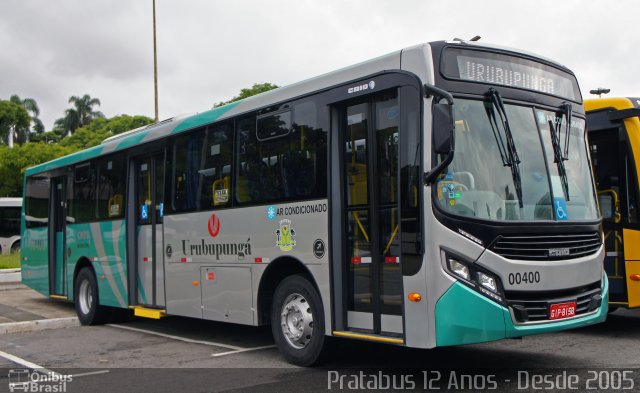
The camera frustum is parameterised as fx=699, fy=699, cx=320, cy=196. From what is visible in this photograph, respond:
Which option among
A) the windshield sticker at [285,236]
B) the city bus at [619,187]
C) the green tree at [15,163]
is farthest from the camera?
the green tree at [15,163]

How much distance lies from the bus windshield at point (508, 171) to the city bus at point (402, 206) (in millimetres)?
14

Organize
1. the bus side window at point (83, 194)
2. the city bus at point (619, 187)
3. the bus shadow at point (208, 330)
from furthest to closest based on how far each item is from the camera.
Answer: the bus side window at point (83, 194) < the bus shadow at point (208, 330) < the city bus at point (619, 187)

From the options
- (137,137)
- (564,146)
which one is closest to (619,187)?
(564,146)

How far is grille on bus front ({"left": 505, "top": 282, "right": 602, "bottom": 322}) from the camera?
6.47m

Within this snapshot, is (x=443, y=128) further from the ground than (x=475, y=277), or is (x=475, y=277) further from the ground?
(x=443, y=128)

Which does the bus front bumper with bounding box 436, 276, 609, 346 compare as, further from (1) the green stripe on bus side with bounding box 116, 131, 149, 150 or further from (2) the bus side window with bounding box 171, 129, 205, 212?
(1) the green stripe on bus side with bounding box 116, 131, 149, 150

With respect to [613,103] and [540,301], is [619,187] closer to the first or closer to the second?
[613,103]

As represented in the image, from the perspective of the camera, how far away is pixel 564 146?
733cm

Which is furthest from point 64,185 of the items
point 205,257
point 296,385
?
point 296,385

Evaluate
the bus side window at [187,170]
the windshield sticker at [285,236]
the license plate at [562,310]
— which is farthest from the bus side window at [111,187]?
the license plate at [562,310]

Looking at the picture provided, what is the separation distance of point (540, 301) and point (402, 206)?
158cm

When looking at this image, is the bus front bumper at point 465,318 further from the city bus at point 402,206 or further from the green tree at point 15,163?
the green tree at point 15,163

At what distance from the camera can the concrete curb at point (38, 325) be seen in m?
11.8

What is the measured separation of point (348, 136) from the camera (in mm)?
7625
